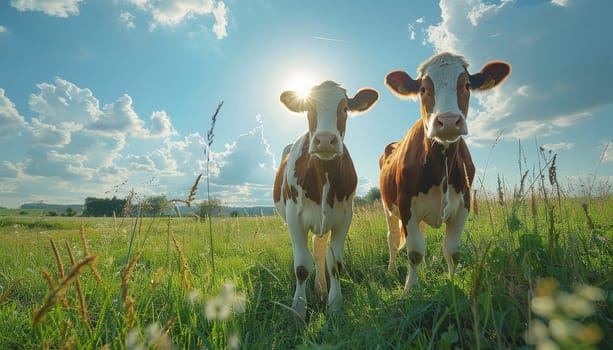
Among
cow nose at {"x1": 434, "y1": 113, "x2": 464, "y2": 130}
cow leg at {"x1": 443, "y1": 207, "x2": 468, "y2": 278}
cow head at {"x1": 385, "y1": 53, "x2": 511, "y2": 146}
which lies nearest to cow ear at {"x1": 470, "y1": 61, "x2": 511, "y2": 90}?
cow head at {"x1": 385, "y1": 53, "x2": 511, "y2": 146}

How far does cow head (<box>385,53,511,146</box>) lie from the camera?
3.66 meters

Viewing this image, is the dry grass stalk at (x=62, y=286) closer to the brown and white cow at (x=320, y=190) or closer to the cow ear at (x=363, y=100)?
the brown and white cow at (x=320, y=190)

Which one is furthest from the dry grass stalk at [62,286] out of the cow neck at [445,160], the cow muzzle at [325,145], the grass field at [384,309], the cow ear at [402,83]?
the cow ear at [402,83]

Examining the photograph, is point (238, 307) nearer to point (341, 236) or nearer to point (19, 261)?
point (341, 236)

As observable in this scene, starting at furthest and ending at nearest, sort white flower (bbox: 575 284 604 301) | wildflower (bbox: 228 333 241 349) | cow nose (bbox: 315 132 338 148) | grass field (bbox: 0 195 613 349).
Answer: cow nose (bbox: 315 132 338 148), wildflower (bbox: 228 333 241 349), grass field (bbox: 0 195 613 349), white flower (bbox: 575 284 604 301)

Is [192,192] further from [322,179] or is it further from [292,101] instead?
[292,101]

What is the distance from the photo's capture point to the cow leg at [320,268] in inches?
189

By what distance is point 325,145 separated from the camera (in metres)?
4.00

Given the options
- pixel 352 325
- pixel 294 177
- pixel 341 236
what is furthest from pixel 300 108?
pixel 352 325

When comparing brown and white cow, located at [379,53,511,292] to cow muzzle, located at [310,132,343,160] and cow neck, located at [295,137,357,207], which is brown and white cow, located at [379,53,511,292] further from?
cow muzzle, located at [310,132,343,160]

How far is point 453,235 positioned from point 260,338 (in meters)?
2.59

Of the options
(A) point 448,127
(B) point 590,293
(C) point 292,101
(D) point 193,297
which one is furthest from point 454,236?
(B) point 590,293

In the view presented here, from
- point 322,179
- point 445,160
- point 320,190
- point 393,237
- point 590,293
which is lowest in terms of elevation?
point 393,237

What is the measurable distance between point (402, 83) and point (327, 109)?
1126mm
